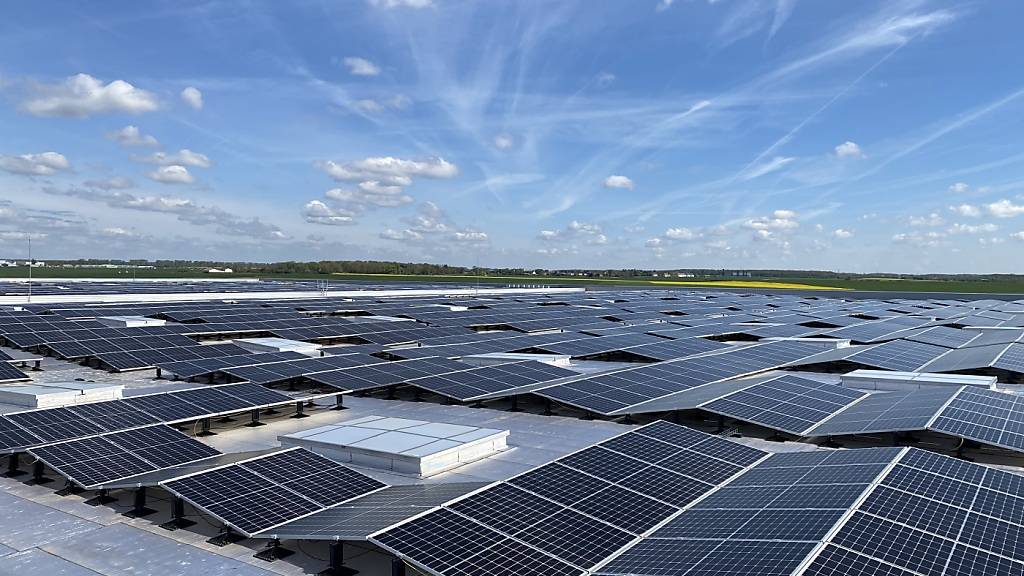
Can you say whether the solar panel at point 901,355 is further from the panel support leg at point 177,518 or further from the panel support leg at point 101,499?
the panel support leg at point 101,499

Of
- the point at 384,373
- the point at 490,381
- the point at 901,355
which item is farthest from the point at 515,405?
the point at 901,355

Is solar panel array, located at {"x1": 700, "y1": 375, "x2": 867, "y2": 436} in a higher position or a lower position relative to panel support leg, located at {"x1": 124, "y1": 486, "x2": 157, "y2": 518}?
higher

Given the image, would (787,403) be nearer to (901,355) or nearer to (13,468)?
(901,355)

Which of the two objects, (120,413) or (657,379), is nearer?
(120,413)

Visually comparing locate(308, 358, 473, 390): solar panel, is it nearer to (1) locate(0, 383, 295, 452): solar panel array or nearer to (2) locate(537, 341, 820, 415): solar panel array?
(1) locate(0, 383, 295, 452): solar panel array

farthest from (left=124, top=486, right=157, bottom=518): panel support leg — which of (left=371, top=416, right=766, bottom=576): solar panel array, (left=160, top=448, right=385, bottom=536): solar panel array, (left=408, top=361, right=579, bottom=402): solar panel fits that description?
(left=408, top=361, right=579, bottom=402): solar panel

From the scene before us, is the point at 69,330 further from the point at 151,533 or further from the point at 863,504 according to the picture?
the point at 863,504

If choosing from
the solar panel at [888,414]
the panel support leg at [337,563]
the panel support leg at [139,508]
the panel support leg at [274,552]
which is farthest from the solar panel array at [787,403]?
the panel support leg at [139,508]

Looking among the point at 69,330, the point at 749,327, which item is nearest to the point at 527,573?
the point at 69,330
